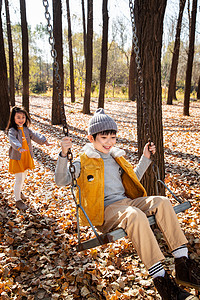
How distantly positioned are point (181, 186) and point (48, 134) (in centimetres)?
579

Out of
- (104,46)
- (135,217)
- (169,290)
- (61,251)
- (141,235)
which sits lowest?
(61,251)

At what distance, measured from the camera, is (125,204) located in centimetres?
243

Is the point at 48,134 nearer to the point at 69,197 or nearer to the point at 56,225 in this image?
the point at 69,197

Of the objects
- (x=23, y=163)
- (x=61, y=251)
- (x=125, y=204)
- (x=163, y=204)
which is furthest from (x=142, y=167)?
(x=23, y=163)

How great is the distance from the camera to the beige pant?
197 cm

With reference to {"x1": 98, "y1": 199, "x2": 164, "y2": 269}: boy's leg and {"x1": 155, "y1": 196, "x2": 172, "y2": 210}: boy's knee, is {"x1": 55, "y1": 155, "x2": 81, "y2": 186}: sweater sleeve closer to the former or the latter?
{"x1": 98, "y1": 199, "x2": 164, "y2": 269}: boy's leg

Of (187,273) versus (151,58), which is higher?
(151,58)

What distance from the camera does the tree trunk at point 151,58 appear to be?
2.89 metres

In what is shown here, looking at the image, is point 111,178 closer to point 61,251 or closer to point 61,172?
point 61,172

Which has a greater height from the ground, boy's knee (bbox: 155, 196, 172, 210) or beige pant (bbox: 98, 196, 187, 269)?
boy's knee (bbox: 155, 196, 172, 210)

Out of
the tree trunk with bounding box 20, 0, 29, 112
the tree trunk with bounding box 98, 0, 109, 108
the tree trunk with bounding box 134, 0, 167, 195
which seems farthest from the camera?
the tree trunk with bounding box 20, 0, 29, 112

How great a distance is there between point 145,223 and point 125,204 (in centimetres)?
43

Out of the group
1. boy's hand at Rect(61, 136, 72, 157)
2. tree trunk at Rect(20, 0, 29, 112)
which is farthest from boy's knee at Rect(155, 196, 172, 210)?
tree trunk at Rect(20, 0, 29, 112)

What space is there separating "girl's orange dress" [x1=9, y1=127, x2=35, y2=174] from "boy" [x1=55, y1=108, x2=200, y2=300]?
180 centimetres
